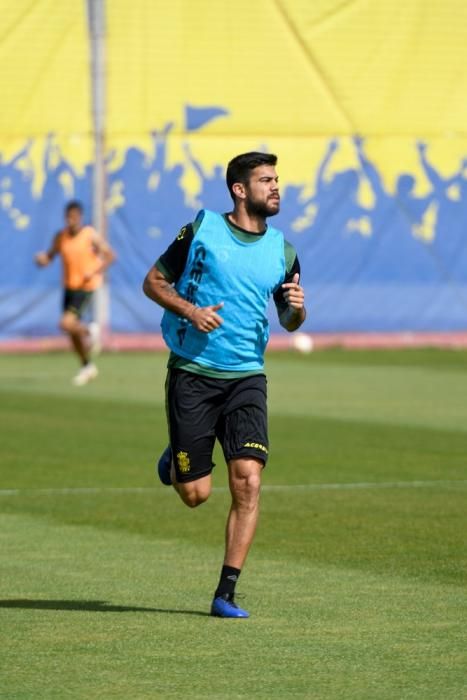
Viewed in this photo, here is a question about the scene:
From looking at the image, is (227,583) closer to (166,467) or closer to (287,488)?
(166,467)

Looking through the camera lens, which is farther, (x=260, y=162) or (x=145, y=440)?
(x=145, y=440)

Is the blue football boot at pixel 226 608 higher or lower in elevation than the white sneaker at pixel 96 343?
higher

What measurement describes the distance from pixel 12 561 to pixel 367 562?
6.57 feet

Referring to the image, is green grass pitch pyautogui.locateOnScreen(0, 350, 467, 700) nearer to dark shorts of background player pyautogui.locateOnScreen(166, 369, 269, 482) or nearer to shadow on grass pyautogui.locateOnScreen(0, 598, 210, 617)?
shadow on grass pyautogui.locateOnScreen(0, 598, 210, 617)

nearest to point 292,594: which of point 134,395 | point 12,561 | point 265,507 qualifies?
point 12,561

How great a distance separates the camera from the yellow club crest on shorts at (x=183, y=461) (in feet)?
29.2

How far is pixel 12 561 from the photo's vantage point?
10547 millimetres

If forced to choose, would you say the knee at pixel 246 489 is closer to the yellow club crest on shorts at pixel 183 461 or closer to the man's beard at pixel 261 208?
the yellow club crest on shorts at pixel 183 461

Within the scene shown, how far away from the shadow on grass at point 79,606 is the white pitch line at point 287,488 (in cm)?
461

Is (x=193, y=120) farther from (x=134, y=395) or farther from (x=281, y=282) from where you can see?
(x=281, y=282)

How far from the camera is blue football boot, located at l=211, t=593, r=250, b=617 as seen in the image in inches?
337

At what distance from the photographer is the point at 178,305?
8711 mm

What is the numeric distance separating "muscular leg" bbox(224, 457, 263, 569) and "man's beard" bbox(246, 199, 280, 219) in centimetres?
116

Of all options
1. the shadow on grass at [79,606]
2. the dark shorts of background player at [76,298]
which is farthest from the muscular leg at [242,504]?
the dark shorts of background player at [76,298]
